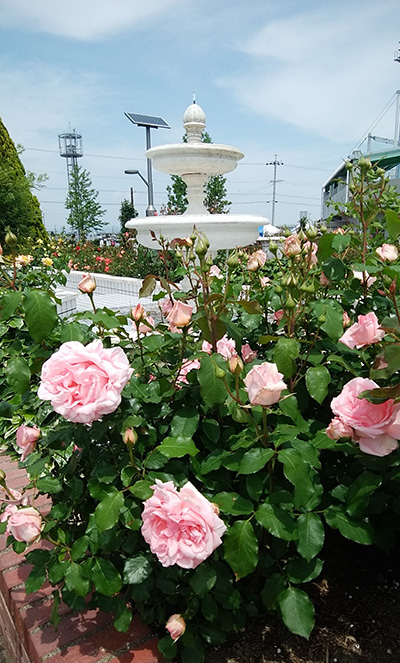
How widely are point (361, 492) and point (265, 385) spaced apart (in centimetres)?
39

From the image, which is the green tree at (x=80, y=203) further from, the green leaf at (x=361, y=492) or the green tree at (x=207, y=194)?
the green leaf at (x=361, y=492)

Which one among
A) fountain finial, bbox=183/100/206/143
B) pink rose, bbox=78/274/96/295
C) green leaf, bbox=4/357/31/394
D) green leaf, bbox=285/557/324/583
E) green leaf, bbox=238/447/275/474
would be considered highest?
fountain finial, bbox=183/100/206/143

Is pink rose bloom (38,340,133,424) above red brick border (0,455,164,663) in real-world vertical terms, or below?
above

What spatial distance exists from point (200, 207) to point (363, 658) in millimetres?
5898

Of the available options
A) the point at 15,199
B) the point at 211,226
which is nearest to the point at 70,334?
the point at 211,226

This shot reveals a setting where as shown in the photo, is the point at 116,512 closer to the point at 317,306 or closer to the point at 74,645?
the point at 74,645

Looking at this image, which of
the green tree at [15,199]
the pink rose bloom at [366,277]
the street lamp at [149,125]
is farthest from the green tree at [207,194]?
the pink rose bloom at [366,277]

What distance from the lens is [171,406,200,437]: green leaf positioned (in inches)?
45.0

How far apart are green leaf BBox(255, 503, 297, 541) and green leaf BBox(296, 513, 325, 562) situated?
0.03m

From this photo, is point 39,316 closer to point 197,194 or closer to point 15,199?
point 197,194

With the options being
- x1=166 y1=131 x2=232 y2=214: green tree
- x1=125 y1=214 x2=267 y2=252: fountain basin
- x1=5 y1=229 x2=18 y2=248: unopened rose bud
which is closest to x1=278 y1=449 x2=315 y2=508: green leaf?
x1=5 y1=229 x2=18 y2=248: unopened rose bud

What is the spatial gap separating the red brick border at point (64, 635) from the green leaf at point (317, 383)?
82cm

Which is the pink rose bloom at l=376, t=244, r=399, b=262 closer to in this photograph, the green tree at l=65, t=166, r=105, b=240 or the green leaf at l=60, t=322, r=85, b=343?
the green leaf at l=60, t=322, r=85, b=343

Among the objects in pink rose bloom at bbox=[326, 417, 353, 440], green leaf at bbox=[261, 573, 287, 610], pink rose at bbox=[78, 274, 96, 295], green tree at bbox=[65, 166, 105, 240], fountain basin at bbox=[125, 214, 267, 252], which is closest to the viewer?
pink rose bloom at bbox=[326, 417, 353, 440]
